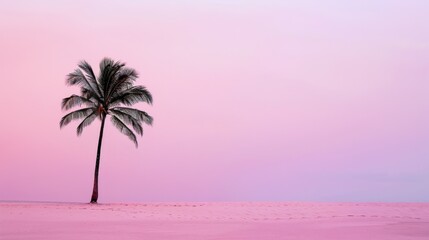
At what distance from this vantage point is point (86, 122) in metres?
37.8

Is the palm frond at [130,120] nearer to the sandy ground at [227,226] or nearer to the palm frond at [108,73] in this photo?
the palm frond at [108,73]

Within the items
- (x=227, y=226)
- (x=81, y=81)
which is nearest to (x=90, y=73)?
(x=81, y=81)

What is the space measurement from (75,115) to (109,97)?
247 cm

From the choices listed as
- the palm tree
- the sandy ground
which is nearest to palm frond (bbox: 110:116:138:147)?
the palm tree

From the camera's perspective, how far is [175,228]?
1831 centimetres

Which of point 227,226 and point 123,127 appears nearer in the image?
point 227,226

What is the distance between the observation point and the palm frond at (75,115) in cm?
3706

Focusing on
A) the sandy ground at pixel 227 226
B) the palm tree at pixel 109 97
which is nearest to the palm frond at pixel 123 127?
the palm tree at pixel 109 97

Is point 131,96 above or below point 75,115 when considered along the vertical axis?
above

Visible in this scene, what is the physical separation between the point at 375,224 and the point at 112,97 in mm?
21659

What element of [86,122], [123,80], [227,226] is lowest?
[227,226]

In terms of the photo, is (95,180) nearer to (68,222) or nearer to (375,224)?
(68,222)

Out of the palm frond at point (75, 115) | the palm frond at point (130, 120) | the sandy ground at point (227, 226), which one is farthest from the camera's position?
the palm frond at point (130, 120)

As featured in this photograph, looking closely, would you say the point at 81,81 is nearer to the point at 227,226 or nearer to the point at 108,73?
the point at 108,73
